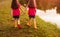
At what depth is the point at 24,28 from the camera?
356 inches

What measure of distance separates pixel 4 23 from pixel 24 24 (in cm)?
85

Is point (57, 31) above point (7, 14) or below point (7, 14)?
below

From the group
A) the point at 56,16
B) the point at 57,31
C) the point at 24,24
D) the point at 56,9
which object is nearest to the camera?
the point at 24,24

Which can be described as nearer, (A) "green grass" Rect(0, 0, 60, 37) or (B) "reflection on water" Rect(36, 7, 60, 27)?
(A) "green grass" Rect(0, 0, 60, 37)

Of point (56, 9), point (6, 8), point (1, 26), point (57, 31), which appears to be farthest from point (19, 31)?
point (56, 9)

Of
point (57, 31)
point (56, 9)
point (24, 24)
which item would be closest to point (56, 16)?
point (56, 9)

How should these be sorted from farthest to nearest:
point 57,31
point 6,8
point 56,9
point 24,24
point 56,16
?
point 56,9 → point 56,16 → point 6,8 → point 57,31 → point 24,24

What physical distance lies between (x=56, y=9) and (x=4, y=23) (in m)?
6.07

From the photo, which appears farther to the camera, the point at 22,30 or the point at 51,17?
the point at 51,17

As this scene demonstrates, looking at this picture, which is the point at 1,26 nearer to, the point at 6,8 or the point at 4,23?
the point at 4,23

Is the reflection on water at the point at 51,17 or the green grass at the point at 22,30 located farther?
the reflection on water at the point at 51,17

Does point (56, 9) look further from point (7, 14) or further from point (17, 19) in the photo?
point (17, 19)

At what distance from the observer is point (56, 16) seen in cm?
1303

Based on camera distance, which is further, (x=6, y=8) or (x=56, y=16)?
(x=56, y=16)
